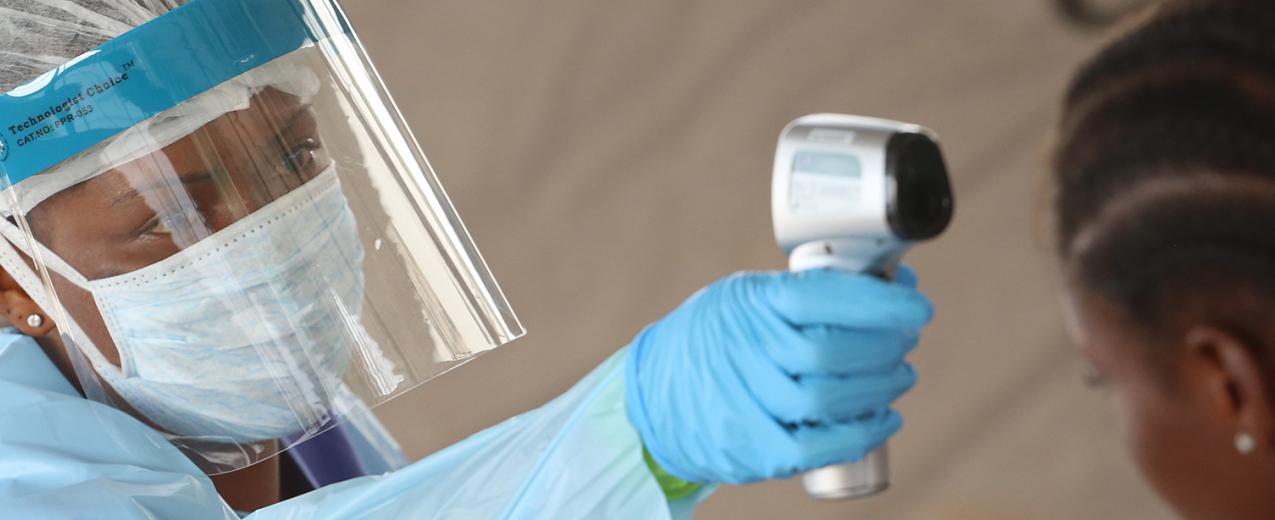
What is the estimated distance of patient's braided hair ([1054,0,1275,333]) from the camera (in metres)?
1.01

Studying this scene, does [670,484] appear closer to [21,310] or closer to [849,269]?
[849,269]

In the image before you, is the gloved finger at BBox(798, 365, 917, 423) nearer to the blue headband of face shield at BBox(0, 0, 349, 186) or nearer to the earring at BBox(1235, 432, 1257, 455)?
the earring at BBox(1235, 432, 1257, 455)

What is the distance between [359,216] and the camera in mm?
1130

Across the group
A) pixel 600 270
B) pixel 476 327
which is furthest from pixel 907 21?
pixel 476 327

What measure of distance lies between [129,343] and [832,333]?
66 centimetres

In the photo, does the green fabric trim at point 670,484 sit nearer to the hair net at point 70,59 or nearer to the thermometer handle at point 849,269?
the thermometer handle at point 849,269

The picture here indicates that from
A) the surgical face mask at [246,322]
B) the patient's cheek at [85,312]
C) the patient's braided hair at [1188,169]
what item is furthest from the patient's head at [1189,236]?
the patient's cheek at [85,312]

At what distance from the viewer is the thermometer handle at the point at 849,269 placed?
0.79 meters

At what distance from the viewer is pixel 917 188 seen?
763 millimetres

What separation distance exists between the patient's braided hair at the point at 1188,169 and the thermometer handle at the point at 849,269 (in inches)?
14.2

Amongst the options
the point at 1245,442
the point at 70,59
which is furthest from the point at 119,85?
the point at 1245,442

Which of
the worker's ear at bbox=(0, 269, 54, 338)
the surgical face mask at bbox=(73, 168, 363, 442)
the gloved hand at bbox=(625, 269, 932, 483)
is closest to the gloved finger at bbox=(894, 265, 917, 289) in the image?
the gloved hand at bbox=(625, 269, 932, 483)

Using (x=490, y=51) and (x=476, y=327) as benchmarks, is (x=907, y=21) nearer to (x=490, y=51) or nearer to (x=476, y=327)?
(x=490, y=51)

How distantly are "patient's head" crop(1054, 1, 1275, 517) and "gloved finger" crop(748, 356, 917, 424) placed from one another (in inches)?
14.2
